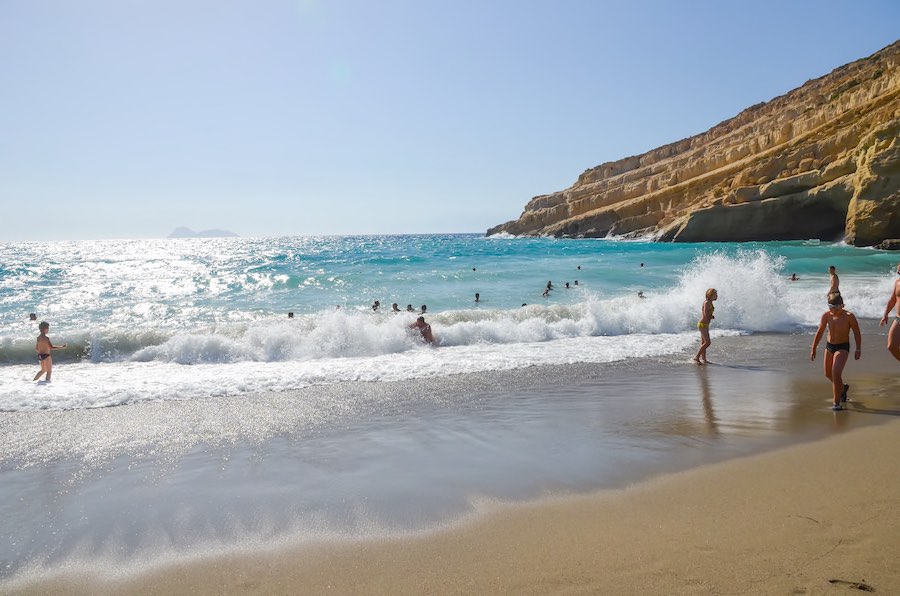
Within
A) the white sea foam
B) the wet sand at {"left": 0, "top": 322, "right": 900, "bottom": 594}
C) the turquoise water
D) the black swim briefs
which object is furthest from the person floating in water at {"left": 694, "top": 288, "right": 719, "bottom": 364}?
the black swim briefs

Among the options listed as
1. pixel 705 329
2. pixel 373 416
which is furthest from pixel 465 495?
pixel 705 329

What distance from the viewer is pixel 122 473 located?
16.3 feet

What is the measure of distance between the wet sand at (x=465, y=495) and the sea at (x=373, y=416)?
0.11 feet

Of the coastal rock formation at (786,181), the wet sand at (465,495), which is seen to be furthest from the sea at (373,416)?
the coastal rock formation at (786,181)

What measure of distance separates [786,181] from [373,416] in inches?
1695

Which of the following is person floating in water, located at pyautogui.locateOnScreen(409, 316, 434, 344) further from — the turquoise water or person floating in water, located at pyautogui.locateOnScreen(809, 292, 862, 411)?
person floating in water, located at pyautogui.locateOnScreen(809, 292, 862, 411)

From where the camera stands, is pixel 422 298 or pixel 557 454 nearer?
pixel 557 454

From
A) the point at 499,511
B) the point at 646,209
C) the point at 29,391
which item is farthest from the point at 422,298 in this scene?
the point at 646,209

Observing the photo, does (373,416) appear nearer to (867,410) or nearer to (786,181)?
(867,410)

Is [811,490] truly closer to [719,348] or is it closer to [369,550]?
[369,550]

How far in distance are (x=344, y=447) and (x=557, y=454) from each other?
7.03 ft

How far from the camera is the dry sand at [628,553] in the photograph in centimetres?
297

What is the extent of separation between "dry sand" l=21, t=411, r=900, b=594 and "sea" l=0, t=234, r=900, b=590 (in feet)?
0.82

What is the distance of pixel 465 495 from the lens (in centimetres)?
425
